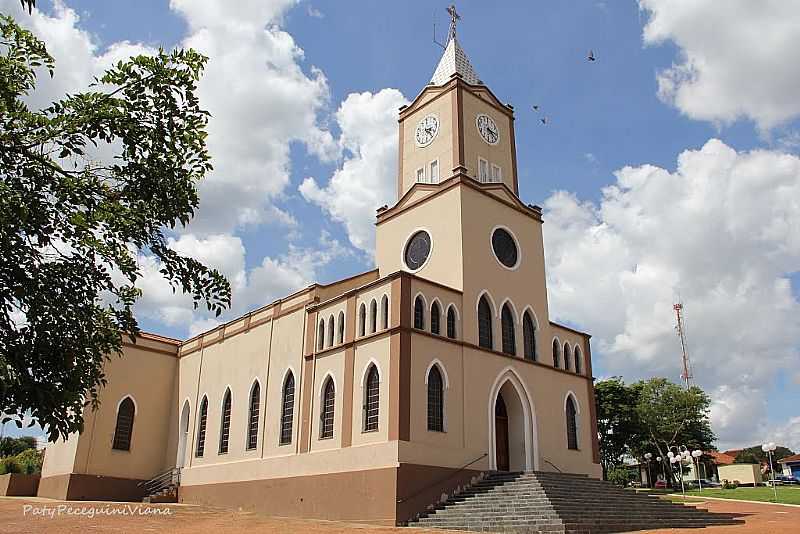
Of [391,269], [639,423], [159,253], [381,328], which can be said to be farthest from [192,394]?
[639,423]

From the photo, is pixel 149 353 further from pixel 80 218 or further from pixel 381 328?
pixel 80 218

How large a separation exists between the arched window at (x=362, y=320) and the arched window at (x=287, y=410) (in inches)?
174

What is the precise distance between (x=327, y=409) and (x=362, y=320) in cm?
339

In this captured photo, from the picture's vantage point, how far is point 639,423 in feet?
157

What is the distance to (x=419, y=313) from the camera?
71.3 feet

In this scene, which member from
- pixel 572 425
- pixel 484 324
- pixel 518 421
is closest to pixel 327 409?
pixel 484 324

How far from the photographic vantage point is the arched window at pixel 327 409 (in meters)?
22.7

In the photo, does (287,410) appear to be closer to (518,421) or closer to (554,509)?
(518,421)

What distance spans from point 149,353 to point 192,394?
3.57 metres

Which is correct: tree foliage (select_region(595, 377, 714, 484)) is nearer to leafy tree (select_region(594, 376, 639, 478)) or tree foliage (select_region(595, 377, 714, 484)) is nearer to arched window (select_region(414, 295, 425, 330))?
leafy tree (select_region(594, 376, 639, 478))

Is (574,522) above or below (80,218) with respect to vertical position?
below

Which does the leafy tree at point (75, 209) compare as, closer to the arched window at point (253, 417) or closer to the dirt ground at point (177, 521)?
the dirt ground at point (177, 521)

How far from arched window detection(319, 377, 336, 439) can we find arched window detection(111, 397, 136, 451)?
13566 millimetres

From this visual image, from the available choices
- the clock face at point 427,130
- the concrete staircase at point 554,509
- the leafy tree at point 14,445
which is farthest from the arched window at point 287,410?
the leafy tree at point 14,445
